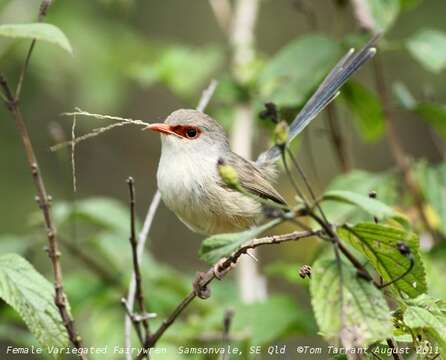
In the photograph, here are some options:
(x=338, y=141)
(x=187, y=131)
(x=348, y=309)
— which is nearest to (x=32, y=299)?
(x=348, y=309)

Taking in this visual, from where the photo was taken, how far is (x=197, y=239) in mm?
9172

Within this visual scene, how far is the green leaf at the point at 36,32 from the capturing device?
7.27ft

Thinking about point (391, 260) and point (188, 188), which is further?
point (188, 188)

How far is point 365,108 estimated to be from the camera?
443 centimetres

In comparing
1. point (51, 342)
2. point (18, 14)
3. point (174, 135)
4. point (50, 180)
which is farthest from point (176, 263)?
point (51, 342)

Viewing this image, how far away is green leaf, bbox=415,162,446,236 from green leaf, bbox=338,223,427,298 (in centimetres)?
189

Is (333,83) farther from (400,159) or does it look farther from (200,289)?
(200,289)

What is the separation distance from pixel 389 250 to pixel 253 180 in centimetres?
192

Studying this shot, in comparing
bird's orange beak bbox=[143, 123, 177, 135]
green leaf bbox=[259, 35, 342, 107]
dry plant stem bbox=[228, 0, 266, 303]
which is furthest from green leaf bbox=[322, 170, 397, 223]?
bird's orange beak bbox=[143, 123, 177, 135]

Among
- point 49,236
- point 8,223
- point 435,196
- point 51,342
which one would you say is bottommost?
point 51,342

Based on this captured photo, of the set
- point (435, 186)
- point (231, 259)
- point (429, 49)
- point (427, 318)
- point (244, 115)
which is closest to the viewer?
point (427, 318)

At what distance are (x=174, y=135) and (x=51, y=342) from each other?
1654mm

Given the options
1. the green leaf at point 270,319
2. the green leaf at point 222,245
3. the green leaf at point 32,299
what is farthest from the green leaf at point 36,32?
the green leaf at point 270,319

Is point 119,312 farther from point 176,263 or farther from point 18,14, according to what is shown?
point 176,263
